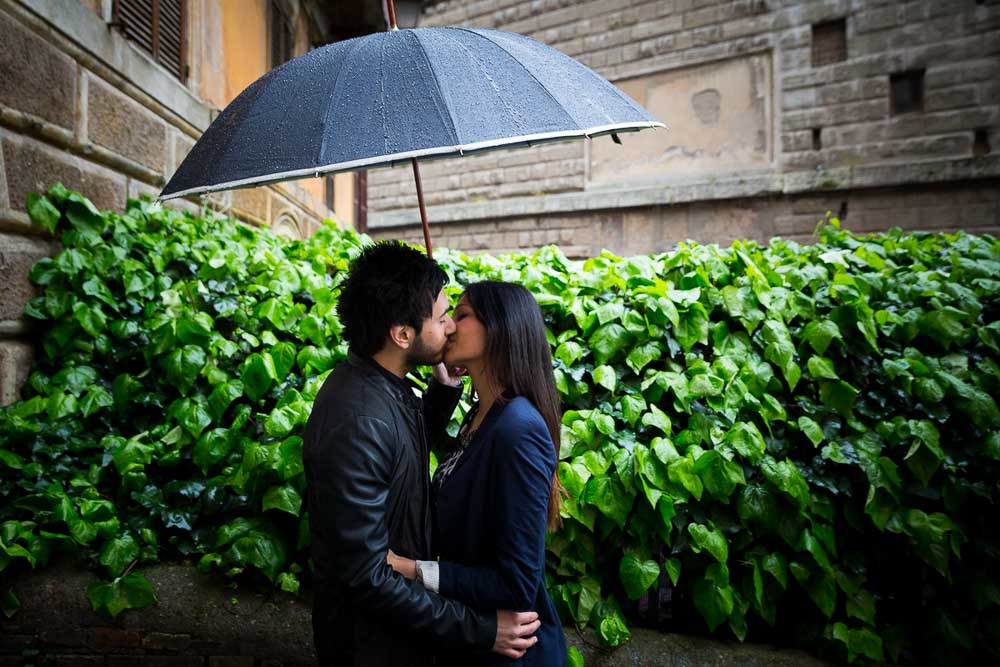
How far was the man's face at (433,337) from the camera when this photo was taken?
155cm

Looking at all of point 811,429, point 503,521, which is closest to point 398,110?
point 503,521

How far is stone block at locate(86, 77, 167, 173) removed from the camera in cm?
350

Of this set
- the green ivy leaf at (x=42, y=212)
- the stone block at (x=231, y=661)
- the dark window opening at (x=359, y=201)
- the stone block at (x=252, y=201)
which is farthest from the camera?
the dark window opening at (x=359, y=201)

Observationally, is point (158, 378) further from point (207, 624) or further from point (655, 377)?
point (655, 377)

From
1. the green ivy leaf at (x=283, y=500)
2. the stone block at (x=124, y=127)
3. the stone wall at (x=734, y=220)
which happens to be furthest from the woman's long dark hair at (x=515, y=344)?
the stone wall at (x=734, y=220)

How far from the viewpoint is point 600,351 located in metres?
2.54

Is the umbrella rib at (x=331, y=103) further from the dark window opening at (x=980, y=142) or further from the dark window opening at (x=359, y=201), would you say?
the dark window opening at (x=980, y=142)

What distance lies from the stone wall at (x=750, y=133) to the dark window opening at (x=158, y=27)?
8.53 meters

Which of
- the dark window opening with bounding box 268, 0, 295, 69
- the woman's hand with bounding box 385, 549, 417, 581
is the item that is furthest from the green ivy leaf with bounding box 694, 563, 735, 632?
the dark window opening with bounding box 268, 0, 295, 69

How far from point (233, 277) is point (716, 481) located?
2489mm

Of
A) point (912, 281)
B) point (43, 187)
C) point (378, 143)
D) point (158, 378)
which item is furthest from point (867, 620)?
point (43, 187)

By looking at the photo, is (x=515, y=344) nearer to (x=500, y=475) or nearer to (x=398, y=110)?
(x=500, y=475)

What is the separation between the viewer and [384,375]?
1.52 meters

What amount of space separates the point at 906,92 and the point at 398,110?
449 inches
